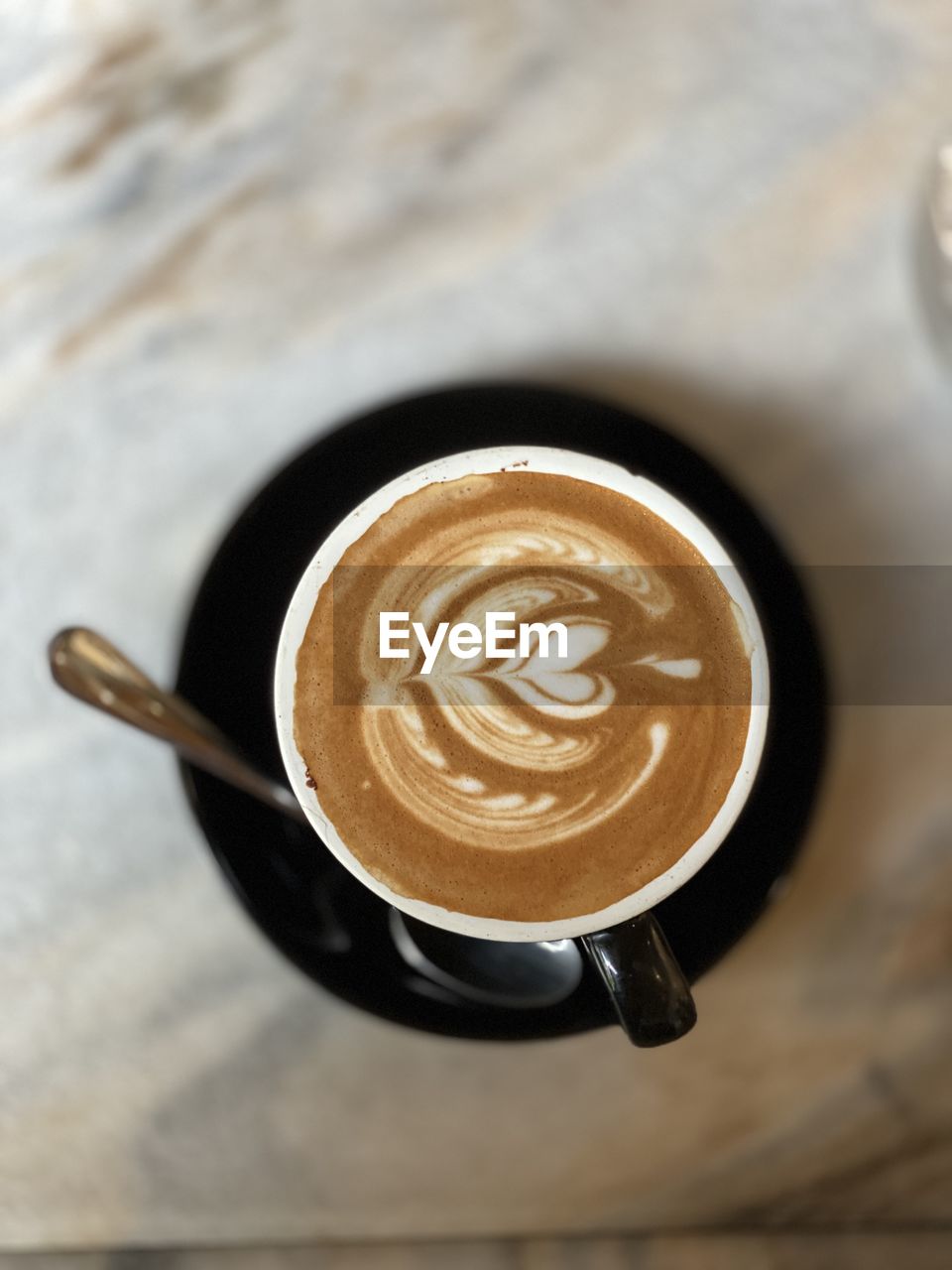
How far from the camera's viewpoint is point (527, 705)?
2.50 ft

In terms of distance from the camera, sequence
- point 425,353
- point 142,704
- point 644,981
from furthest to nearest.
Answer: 1. point 425,353
2. point 142,704
3. point 644,981

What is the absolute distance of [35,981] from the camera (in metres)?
0.96

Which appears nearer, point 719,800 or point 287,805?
point 719,800

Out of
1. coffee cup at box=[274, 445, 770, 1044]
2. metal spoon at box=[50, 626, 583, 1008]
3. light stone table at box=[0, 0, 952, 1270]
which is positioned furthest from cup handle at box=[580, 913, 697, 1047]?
light stone table at box=[0, 0, 952, 1270]

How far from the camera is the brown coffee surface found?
0.75 m

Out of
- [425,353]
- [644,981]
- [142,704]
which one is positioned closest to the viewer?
[644,981]

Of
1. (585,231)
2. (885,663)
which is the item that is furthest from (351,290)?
(885,663)

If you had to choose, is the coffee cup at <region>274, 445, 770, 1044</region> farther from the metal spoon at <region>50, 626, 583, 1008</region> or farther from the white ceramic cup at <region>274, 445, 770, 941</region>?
the metal spoon at <region>50, 626, 583, 1008</region>

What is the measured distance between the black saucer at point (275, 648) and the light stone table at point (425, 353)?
0.07 m

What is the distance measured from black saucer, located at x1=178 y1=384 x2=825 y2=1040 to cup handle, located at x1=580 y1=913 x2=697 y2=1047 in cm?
16

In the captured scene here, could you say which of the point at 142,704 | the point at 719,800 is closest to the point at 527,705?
the point at 719,800

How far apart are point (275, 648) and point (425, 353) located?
31 centimetres

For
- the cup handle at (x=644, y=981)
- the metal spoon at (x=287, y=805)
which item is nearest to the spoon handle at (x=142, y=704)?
the metal spoon at (x=287, y=805)

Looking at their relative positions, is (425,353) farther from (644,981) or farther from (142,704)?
(644,981)
